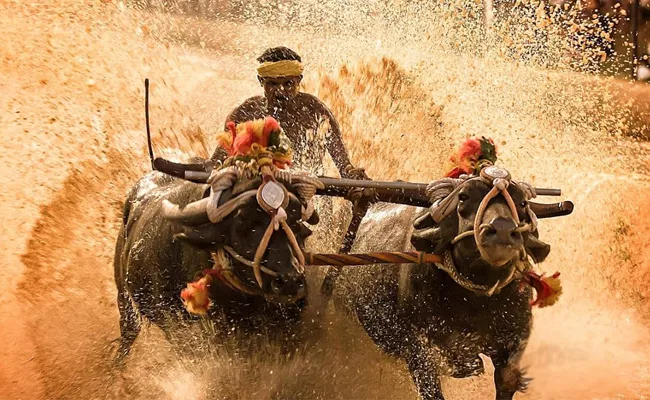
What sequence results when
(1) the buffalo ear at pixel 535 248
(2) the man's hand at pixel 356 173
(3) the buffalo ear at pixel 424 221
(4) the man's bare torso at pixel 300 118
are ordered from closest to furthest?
(1) the buffalo ear at pixel 535 248 → (3) the buffalo ear at pixel 424 221 → (2) the man's hand at pixel 356 173 → (4) the man's bare torso at pixel 300 118

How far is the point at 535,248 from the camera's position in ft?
14.3

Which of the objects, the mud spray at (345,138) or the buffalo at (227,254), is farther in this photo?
the mud spray at (345,138)

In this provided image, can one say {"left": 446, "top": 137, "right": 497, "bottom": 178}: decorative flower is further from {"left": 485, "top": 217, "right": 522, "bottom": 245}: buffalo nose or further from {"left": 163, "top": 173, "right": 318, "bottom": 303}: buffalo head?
{"left": 163, "top": 173, "right": 318, "bottom": 303}: buffalo head

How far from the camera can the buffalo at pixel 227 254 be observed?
410 centimetres

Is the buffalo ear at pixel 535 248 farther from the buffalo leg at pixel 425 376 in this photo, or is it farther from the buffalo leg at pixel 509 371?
the buffalo leg at pixel 425 376

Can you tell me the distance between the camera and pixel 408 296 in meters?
4.72

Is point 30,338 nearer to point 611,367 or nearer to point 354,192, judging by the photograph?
point 354,192

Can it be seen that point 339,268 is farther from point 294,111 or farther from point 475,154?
point 294,111

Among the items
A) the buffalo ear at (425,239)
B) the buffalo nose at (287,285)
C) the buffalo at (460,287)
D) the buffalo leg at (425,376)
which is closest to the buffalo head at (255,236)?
the buffalo nose at (287,285)

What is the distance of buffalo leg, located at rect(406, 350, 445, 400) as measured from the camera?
4719 mm

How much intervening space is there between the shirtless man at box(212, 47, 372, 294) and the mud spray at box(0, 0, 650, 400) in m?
0.39

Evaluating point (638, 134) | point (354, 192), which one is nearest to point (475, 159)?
point (354, 192)

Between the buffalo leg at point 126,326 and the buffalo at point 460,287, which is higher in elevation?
the buffalo at point 460,287

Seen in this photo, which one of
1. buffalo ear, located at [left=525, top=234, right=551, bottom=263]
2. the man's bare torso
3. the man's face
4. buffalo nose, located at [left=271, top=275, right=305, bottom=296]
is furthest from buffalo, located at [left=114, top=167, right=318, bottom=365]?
buffalo ear, located at [left=525, top=234, right=551, bottom=263]
